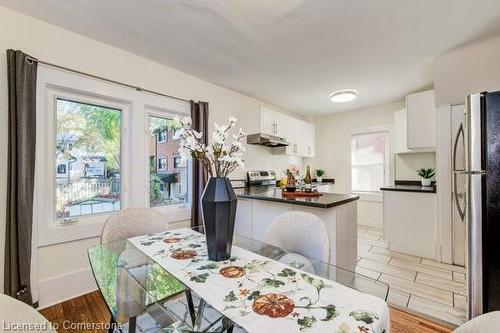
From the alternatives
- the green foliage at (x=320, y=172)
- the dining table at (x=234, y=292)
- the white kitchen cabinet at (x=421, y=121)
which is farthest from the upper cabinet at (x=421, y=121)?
the dining table at (x=234, y=292)

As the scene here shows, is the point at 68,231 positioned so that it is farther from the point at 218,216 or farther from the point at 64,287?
the point at 218,216

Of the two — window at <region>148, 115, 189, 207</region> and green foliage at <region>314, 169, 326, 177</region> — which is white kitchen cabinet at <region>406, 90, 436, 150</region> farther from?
window at <region>148, 115, 189, 207</region>

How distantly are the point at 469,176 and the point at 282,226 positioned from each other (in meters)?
1.24

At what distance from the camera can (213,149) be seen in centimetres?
119

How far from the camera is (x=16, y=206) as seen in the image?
169 centimetres

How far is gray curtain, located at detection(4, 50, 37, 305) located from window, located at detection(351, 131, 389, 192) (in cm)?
489

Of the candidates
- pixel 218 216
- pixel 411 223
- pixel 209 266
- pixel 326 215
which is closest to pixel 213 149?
pixel 218 216

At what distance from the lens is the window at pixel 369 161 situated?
173 inches

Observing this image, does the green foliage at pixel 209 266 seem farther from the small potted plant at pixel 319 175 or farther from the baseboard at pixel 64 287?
the small potted plant at pixel 319 175

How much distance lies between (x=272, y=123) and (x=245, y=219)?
1744 millimetres

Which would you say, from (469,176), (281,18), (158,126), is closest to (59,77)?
(158,126)

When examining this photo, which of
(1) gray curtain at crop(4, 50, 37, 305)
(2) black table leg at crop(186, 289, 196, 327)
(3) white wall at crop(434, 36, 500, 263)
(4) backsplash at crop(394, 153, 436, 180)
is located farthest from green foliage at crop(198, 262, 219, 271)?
(4) backsplash at crop(394, 153, 436, 180)

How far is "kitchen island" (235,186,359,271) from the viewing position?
2082 millimetres

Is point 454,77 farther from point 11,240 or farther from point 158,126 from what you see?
point 11,240
